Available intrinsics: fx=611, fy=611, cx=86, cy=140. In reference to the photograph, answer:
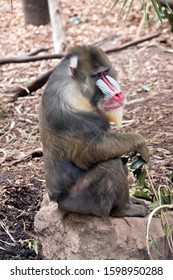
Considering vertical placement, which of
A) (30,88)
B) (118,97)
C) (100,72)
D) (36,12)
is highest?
(100,72)

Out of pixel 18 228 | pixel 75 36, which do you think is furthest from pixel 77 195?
pixel 75 36

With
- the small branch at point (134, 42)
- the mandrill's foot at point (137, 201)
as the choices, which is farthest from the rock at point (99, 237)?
the small branch at point (134, 42)

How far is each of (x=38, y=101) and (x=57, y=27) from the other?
163 cm

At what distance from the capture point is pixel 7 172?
18.4 feet

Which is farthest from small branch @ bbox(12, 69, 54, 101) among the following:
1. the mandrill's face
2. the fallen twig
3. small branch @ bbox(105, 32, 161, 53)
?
the mandrill's face

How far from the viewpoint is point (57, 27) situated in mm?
8547

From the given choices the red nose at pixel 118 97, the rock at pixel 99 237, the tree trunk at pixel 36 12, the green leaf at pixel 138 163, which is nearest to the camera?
the red nose at pixel 118 97

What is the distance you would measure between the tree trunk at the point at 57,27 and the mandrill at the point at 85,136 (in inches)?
179

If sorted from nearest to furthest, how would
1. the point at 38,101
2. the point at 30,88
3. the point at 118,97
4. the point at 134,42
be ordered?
the point at 118,97 → the point at 30,88 → the point at 38,101 → the point at 134,42

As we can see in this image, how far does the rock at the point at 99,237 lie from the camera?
405 cm

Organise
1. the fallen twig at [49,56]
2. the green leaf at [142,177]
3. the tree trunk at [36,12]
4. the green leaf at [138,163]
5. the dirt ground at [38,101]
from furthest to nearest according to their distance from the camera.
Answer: the tree trunk at [36,12] → the fallen twig at [49,56] → the dirt ground at [38,101] → the green leaf at [142,177] → the green leaf at [138,163]

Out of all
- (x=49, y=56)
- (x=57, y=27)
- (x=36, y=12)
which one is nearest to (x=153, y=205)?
(x=49, y=56)

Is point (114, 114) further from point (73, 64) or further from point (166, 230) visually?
point (166, 230)

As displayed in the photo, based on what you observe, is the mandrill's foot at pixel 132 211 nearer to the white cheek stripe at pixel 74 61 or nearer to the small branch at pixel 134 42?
the white cheek stripe at pixel 74 61
